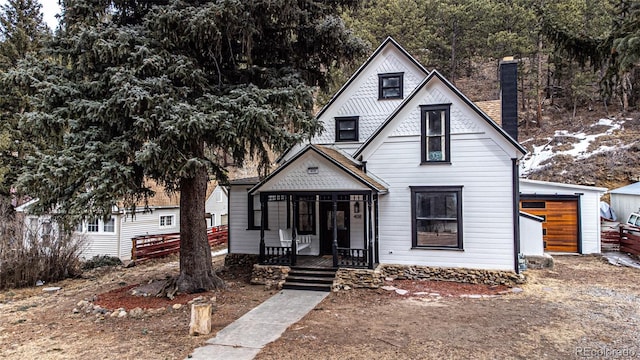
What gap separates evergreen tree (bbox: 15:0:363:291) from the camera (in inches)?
324

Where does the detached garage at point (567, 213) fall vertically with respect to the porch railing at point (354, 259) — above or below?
above

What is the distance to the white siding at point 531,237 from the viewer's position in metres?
13.0

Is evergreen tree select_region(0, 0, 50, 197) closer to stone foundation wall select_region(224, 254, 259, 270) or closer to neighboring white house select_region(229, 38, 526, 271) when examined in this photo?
stone foundation wall select_region(224, 254, 259, 270)

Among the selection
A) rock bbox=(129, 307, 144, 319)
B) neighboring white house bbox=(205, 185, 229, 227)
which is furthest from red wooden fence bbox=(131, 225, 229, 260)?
neighboring white house bbox=(205, 185, 229, 227)

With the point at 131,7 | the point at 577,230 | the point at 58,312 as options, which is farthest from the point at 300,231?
the point at 577,230

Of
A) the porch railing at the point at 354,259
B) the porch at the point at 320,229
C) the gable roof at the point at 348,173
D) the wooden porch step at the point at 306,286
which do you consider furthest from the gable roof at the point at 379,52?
the wooden porch step at the point at 306,286

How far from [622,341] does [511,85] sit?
856cm

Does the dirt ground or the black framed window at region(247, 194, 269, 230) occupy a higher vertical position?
the black framed window at region(247, 194, 269, 230)

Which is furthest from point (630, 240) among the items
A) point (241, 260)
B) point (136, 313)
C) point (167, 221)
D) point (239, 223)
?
point (167, 221)

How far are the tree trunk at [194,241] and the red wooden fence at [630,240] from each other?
15924 mm

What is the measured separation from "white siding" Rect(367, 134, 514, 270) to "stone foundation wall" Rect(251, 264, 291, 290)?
123 inches

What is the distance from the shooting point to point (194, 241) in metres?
10.8

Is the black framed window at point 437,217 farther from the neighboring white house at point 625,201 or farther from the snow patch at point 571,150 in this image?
the snow patch at point 571,150

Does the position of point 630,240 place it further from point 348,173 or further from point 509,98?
point 348,173
